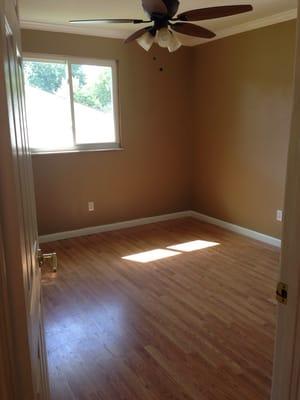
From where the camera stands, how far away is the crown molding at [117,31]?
12.0ft

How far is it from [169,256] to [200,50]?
292 cm

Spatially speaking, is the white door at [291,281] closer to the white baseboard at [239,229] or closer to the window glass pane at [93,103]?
the white baseboard at [239,229]

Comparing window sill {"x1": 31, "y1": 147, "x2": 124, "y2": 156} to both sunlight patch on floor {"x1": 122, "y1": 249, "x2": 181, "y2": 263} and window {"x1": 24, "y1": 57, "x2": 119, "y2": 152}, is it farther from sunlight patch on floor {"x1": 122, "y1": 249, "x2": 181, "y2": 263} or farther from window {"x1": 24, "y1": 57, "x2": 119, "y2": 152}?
sunlight patch on floor {"x1": 122, "y1": 249, "x2": 181, "y2": 263}

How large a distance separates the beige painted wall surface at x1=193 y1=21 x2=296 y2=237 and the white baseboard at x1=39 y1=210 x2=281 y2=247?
8cm

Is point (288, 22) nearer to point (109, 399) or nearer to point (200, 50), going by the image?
point (200, 50)

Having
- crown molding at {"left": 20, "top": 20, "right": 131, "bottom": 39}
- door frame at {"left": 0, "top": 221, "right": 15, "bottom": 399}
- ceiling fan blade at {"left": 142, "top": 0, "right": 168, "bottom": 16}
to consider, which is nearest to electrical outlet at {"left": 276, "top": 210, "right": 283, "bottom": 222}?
ceiling fan blade at {"left": 142, "top": 0, "right": 168, "bottom": 16}

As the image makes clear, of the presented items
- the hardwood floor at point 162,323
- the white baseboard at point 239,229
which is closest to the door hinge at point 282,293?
the hardwood floor at point 162,323

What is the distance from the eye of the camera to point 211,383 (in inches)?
78.4

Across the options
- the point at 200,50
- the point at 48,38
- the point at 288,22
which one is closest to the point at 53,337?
the point at 48,38

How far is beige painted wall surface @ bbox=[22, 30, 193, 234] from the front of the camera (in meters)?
4.27

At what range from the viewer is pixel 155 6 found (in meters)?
2.32

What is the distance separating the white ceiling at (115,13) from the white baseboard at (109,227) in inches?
96.5

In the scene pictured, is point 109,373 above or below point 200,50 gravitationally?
below

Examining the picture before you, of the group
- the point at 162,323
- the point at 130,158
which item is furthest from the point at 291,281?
the point at 130,158
